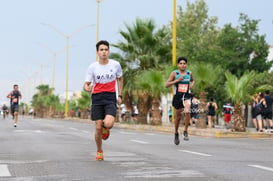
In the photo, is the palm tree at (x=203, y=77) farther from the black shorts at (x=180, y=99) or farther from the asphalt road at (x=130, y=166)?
the asphalt road at (x=130, y=166)

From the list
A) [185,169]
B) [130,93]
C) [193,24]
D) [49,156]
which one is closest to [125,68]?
[130,93]

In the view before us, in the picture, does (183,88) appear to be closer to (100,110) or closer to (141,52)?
(100,110)

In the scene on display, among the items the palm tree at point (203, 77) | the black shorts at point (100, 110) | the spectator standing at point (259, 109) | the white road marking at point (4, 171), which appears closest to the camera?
the white road marking at point (4, 171)

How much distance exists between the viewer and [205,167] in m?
8.42

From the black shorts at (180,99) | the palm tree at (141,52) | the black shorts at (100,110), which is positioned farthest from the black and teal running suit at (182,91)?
the palm tree at (141,52)

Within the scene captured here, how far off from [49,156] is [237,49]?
127 feet

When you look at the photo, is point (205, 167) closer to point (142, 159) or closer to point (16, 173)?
point (142, 159)

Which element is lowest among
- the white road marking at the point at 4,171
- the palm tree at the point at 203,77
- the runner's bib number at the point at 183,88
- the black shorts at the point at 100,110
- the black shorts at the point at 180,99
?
the white road marking at the point at 4,171

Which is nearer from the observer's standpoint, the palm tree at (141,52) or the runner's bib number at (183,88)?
the runner's bib number at (183,88)

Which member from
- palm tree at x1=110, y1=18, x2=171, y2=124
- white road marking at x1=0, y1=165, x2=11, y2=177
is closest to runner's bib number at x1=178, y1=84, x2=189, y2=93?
white road marking at x1=0, y1=165, x2=11, y2=177

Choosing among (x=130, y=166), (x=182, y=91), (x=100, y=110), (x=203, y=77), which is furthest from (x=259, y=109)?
(x=130, y=166)

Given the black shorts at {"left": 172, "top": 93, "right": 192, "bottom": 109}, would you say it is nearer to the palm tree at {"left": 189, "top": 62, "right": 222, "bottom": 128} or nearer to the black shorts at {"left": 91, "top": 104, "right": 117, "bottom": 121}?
the black shorts at {"left": 91, "top": 104, "right": 117, "bottom": 121}

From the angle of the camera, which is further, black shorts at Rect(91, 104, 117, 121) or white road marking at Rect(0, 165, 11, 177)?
black shorts at Rect(91, 104, 117, 121)

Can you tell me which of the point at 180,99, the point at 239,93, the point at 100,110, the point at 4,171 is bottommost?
the point at 4,171
